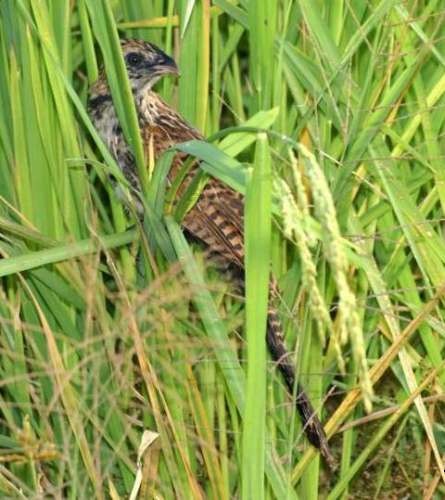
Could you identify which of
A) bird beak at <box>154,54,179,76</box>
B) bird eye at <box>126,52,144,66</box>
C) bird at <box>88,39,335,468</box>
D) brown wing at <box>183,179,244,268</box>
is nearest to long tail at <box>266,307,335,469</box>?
bird at <box>88,39,335,468</box>

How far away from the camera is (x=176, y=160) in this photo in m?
3.00

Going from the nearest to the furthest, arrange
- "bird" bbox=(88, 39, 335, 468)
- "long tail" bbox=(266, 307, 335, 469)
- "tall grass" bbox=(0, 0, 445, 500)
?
"tall grass" bbox=(0, 0, 445, 500), "long tail" bbox=(266, 307, 335, 469), "bird" bbox=(88, 39, 335, 468)

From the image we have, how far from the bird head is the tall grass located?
0.04 m

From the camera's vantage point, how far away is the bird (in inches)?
108

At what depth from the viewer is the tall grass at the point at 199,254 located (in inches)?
93.6

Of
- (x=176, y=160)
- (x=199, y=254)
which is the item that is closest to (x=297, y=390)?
(x=199, y=254)

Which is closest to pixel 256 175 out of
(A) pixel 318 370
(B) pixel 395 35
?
(A) pixel 318 370

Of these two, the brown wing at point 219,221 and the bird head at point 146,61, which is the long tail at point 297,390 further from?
the bird head at point 146,61

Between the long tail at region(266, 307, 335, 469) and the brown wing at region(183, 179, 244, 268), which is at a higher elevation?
the brown wing at region(183, 179, 244, 268)

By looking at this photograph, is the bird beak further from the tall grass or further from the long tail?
the long tail

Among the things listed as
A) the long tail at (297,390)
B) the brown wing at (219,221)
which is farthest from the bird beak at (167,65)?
the long tail at (297,390)

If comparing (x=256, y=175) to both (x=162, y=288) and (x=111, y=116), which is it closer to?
(x=162, y=288)

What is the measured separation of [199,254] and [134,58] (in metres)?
0.47

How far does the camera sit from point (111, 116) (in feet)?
10.0
